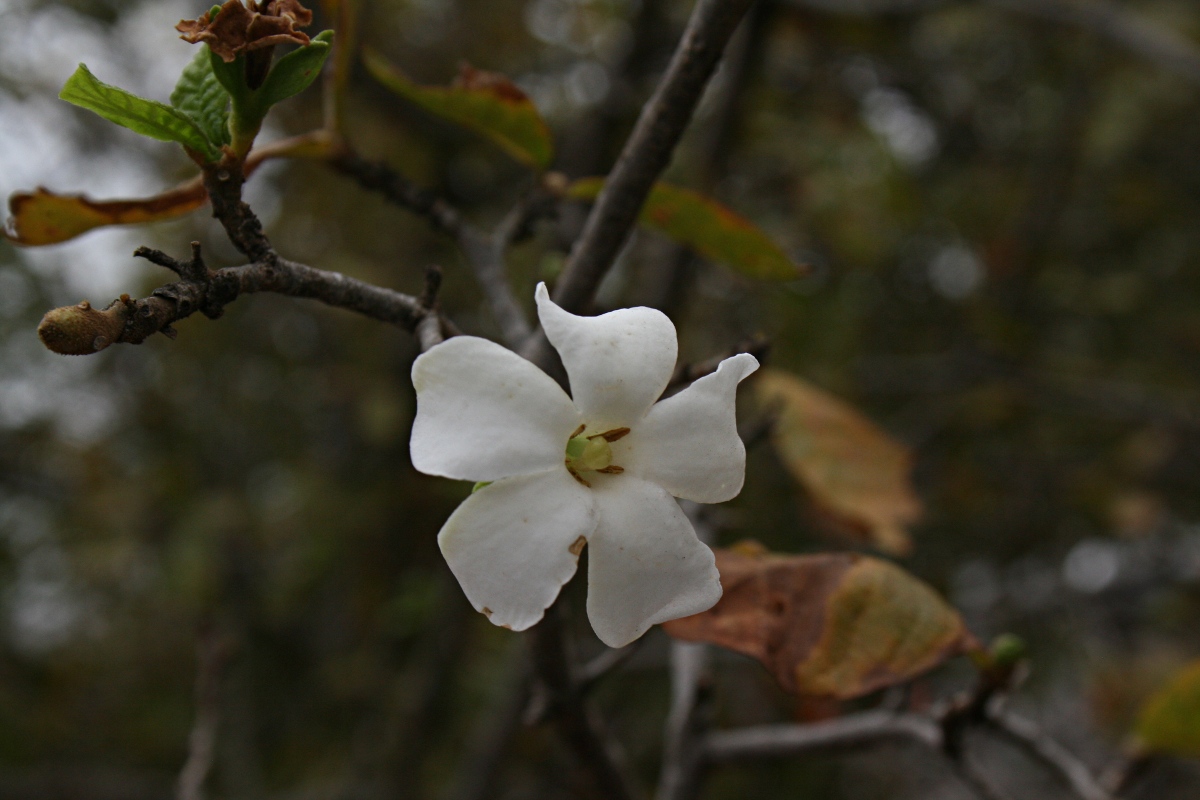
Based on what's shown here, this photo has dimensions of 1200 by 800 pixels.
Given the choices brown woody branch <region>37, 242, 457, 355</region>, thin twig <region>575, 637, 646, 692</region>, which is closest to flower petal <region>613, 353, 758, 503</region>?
brown woody branch <region>37, 242, 457, 355</region>

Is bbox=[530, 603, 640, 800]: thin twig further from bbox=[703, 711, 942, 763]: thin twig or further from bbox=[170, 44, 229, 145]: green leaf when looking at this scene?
bbox=[170, 44, 229, 145]: green leaf

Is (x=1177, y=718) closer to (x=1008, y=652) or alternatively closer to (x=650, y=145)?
(x=1008, y=652)

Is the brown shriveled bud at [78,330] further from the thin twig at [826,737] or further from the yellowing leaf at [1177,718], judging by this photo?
the yellowing leaf at [1177,718]

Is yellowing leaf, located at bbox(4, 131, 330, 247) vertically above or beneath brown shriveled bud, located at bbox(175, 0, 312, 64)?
beneath

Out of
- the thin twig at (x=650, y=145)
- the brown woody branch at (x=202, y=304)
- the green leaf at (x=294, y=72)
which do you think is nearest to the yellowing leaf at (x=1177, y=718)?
the thin twig at (x=650, y=145)

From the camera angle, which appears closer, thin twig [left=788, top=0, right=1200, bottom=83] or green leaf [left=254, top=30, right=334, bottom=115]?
green leaf [left=254, top=30, right=334, bottom=115]

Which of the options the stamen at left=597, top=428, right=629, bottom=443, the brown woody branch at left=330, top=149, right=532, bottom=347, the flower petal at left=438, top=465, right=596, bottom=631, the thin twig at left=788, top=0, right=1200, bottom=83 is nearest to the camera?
the flower petal at left=438, top=465, right=596, bottom=631
